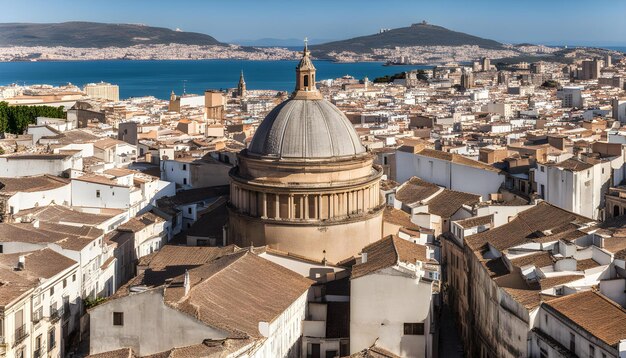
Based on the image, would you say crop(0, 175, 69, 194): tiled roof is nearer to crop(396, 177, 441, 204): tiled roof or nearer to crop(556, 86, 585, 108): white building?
Answer: crop(396, 177, 441, 204): tiled roof

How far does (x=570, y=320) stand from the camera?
2059 centimetres

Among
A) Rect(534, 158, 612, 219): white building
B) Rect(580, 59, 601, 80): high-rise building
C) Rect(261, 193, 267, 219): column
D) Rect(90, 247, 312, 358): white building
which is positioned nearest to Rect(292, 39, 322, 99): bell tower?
Rect(261, 193, 267, 219): column

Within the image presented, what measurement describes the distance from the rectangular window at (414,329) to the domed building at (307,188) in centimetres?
609

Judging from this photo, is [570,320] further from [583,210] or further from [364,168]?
[583,210]

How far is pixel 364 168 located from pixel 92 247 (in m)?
9.42

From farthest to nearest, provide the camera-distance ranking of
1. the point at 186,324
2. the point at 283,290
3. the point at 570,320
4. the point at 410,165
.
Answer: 1. the point at 410,165
2. the point at 283,290
3. the point at 186,324
4. the point at 570,320

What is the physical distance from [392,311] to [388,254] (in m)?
2.92

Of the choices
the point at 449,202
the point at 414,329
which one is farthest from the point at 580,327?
the point at 449,202

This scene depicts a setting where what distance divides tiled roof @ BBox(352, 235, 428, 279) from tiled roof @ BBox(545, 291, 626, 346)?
515 centimetres

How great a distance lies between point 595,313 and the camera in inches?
830

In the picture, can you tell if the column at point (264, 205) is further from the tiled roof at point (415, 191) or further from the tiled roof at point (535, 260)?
the tiled roof at point (415, 191)

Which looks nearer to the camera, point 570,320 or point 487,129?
point 570,320

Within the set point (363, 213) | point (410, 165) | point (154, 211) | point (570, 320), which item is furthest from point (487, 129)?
point (570, 320)

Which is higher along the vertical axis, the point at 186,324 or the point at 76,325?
the point at 186,324
